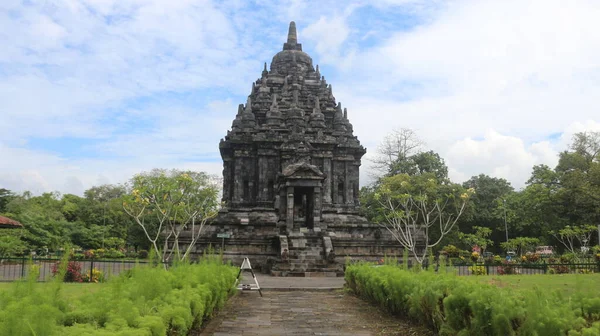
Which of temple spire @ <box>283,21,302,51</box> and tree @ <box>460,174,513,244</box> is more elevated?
temple spire @ <box>283,21,302,51</box>

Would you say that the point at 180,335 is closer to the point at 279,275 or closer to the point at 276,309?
the point at 276,309

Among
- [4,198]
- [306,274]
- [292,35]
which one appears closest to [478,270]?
[306,274]

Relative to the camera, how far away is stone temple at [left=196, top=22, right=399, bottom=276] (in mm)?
24828

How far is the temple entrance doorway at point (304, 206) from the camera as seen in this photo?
2602 cm

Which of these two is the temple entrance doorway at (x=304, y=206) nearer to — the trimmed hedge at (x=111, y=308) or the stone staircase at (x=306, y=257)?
the stone staircase at (x=306, y=257)

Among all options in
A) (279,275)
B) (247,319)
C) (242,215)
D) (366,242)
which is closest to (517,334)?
(247,319)

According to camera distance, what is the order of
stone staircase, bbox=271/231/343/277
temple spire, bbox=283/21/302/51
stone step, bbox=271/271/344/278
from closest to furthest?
stone step, bbox=271/271/344/278 → stone staircase, bbox=271/231/343/277 → temple spire, bbox=283/21/302/51

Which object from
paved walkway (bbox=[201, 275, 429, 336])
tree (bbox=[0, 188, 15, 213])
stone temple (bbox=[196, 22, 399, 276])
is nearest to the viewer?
paved walkway (bbox=[201, 275, 429, 336])

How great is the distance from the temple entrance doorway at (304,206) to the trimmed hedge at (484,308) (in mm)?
15468

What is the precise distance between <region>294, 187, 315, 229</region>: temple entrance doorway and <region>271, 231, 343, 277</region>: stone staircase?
147 cm

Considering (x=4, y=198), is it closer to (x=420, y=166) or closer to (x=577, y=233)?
(x=420, y=166)

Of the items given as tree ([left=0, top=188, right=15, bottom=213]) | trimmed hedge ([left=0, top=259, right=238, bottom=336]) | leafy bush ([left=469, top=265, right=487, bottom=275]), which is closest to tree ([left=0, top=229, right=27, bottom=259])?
tree ([left=0, top=188, right=15, bottom=213])

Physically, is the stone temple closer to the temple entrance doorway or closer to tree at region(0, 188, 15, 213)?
the temple entrance doorway

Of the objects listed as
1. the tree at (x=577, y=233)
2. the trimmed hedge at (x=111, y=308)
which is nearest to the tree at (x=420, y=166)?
the tree at (x=577, y=233)
